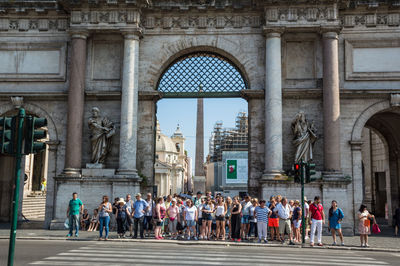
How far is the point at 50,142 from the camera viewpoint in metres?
19.0

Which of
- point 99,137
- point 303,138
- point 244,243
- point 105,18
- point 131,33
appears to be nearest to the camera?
point 244,243

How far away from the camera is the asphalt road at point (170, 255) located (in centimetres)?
991

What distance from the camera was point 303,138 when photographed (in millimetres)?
17781

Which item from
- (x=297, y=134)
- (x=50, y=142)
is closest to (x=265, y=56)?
(x=297, y=134)

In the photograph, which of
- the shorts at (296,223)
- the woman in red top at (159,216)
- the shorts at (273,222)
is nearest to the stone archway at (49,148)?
the woman in red top at (159,216)

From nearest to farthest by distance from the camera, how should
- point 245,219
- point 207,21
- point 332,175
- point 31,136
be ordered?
point 31,136 < point 245,219 < point 332,175 < point 207,21

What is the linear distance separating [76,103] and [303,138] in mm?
10168

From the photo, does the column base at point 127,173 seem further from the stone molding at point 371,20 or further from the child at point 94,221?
the stone molding at point 371,20

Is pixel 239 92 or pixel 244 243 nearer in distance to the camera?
pixel 244 243

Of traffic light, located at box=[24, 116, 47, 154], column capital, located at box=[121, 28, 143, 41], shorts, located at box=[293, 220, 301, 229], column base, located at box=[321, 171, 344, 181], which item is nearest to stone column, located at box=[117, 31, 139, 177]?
column capital, located at box=[121, 28, 143, 41]

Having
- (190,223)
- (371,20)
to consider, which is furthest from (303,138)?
(371,20)

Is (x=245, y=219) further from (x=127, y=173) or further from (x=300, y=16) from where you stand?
(x=300, y=16)

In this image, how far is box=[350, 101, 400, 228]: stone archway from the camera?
18.1 m

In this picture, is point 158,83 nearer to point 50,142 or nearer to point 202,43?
point 202,43
